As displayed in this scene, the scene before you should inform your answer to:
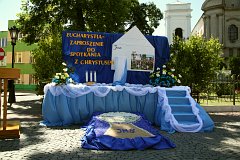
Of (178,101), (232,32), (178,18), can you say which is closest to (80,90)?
(178,101)

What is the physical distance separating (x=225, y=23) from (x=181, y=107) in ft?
176

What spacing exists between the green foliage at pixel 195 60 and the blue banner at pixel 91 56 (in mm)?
3063

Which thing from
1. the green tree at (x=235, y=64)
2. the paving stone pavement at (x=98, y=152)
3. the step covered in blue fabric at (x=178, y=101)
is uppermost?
the green tree at (x=235, y=64)

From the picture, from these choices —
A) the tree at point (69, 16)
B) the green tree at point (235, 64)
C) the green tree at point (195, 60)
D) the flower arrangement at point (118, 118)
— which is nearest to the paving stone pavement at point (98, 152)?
the flower arrangement at point (118, 118)

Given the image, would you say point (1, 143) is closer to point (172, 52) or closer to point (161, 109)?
point (161, 109)

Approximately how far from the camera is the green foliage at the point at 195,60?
1557 centimetres

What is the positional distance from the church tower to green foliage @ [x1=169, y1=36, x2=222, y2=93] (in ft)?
140

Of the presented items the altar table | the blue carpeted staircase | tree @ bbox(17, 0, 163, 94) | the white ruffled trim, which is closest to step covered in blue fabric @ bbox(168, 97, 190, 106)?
the blue carpeted staircase

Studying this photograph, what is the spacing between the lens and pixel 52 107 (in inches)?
408

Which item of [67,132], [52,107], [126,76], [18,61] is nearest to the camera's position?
[67,132]

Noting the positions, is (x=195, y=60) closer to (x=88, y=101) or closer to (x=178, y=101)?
(x=178, y=101)

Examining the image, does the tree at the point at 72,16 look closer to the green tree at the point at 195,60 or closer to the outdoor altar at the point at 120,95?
the green tree at the point at 195,60

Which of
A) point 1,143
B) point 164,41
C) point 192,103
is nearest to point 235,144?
point 192,103

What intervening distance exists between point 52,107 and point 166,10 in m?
52.7
